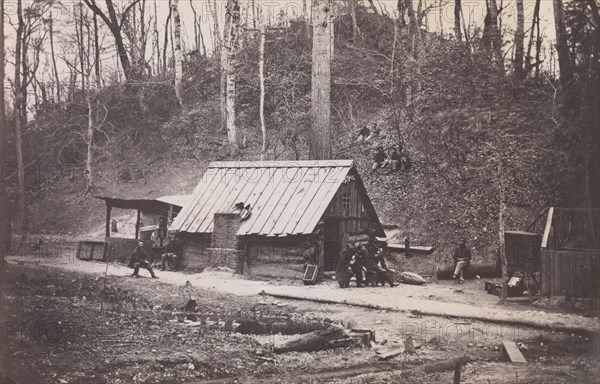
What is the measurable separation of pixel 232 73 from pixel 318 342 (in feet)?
64.0

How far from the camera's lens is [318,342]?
8.93 metres

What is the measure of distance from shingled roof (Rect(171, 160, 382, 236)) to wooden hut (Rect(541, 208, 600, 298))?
6.37 meters

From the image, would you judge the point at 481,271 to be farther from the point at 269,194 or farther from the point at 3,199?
the point at 3,199

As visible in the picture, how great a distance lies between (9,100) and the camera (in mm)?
8062

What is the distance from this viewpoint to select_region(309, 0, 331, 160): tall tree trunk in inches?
630

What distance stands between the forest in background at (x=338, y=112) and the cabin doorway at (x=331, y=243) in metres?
2.43

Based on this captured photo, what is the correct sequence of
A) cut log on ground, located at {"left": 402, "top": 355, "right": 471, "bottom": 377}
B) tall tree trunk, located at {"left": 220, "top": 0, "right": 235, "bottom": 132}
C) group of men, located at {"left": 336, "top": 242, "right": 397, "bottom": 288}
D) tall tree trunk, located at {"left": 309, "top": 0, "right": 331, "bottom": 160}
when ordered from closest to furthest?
1. cut log on ground, located at {"left": 402, "top": 355, "right": 471, "bottom": 377}
2. group of men, located at {"left": 336, "top": 242, "right": 397, "bottom": 288}
3. tall tree trunk, located at {"left": 309, "top": 0, "right": 331, "bottom": 160}
4. tall tree trunk, located at {"left": 220, "top": 0, "right": 235, "bottom": 132}

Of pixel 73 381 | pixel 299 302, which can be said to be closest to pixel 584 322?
pixel 299 302

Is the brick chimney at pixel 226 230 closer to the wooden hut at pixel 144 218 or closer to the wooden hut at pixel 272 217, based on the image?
the wooden hut at pixel 272 217

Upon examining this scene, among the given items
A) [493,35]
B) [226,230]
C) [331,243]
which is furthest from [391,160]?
[226,230]

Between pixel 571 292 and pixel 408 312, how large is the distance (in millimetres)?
3299

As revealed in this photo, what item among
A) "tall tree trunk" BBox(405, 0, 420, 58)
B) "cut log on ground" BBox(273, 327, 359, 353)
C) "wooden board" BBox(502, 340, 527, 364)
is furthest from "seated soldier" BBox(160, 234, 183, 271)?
"tall tree trunk" BBox(405, 0, 420, 58)

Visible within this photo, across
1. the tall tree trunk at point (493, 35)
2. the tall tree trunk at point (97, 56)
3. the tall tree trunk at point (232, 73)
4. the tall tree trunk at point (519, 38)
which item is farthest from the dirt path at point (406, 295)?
the tall tree trunk at point (232, 73)

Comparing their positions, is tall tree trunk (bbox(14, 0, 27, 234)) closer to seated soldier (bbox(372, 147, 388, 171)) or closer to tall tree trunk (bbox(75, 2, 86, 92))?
tall tree trunk (bbox(75, 2, 86, 92))
